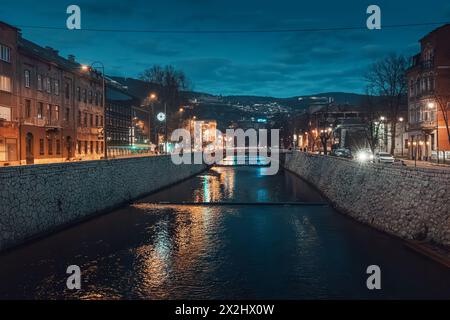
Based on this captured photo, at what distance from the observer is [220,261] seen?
1775 cm

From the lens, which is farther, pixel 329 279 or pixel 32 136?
pixel 32 136

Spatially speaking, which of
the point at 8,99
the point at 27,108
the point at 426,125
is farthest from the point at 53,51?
the point at 426,125

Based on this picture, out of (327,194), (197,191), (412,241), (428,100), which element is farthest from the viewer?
(428,100)

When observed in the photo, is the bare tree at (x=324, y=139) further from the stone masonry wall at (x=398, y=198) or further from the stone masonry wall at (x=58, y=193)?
the stone masonry wall at (x=58, y=193)

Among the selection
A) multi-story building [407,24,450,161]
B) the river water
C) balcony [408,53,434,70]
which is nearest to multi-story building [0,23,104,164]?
the river water

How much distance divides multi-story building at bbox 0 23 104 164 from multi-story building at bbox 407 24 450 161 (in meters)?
40.0

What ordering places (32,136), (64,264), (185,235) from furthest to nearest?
(32,136), (185,235), (64,264)

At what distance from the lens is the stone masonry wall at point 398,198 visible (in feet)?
57.6

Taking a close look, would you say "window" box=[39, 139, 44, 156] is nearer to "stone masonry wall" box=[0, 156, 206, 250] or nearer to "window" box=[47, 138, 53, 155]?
"window" box=[47, 138, 53, 155]

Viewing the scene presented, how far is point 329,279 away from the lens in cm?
1530

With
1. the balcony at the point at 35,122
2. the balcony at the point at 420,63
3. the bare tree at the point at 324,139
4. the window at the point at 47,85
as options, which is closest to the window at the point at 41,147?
the balcony at the point at 35,122

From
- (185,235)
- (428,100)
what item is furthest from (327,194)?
(428,100)
